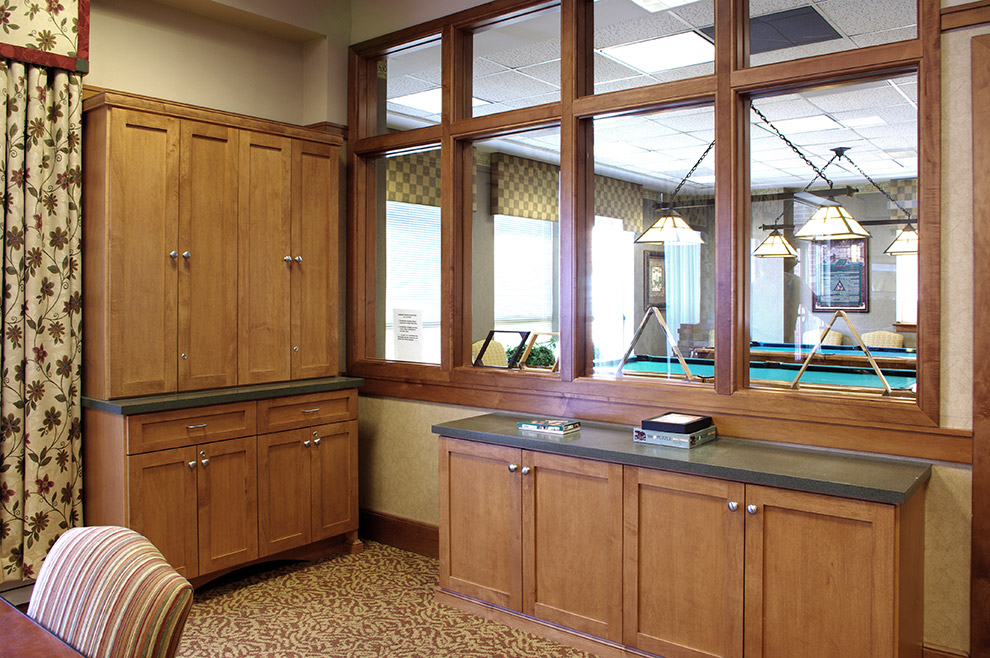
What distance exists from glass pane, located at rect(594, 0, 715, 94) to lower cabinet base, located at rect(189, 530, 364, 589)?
2657 millimetres

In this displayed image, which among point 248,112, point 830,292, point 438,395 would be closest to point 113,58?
point 248,112

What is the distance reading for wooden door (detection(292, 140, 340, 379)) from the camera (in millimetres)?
3842

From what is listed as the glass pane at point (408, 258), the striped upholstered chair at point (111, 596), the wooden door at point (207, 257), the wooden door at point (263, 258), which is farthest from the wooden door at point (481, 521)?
the striped upholstered chair at point (111, 596)

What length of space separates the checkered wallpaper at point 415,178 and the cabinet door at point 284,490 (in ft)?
4.67

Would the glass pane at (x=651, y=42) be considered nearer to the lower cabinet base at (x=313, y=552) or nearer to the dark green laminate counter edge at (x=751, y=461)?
the dark green laminate counter edge at (x=751, y=461)

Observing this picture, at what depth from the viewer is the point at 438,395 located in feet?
13.0

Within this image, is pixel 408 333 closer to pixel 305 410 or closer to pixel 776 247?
pixel 305 410

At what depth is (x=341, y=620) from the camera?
3.16 m

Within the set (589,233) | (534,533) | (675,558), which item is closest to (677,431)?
(675,558)

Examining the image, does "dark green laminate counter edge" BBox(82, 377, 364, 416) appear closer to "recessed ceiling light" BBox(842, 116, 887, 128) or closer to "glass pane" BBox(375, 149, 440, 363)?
"glass pane" BBox(375, 149, 440, 363)

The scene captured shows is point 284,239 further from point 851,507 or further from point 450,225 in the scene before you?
point 851,507

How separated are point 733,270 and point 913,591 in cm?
129

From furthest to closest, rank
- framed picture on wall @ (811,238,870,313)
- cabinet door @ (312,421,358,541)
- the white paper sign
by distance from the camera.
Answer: the white paper sign < cabinet door @ (312,421,358,541) < framed picture on wall @ (811,238,870,313)

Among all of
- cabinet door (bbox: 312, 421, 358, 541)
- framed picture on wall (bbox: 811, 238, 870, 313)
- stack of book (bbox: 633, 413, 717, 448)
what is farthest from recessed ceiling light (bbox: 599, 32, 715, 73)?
cabinet door (bbox: 312, 421, 358, 541)
